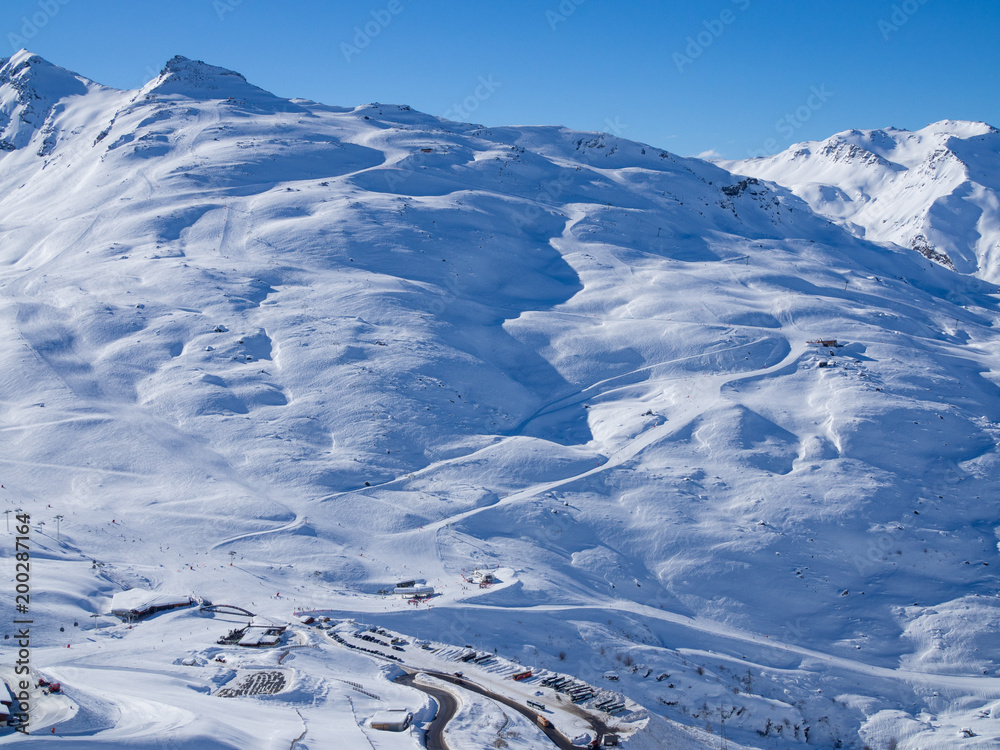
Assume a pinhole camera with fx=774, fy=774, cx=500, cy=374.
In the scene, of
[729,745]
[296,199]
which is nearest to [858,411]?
[729,745]

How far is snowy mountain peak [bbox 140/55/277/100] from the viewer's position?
12950 centimetres

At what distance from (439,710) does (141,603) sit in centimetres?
1694

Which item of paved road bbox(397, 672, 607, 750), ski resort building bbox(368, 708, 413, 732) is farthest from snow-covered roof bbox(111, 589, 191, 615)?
ski resort building bbox(368, 708, 413, 732)

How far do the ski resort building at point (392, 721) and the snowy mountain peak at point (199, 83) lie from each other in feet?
403

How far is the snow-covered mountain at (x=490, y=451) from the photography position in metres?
37.4

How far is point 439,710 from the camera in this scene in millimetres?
29969

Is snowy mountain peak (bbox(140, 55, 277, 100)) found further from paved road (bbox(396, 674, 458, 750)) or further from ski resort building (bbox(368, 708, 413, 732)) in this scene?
ski resort building (bbox(368, 708, 413, 732))

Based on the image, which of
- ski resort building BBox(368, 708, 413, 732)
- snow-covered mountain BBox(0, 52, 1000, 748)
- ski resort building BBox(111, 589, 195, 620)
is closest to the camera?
ski resort building BBox(368, 708, 413, 732)

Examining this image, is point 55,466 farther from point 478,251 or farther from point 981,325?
point 981,325

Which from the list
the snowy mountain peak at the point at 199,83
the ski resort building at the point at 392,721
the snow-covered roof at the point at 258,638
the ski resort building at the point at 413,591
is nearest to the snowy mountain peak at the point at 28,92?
the snowy mountain peak at the point at 199,83

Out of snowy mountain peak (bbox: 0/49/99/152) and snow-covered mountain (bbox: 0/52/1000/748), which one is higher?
snowy mountain peak (bbox: 0/49/99/152)

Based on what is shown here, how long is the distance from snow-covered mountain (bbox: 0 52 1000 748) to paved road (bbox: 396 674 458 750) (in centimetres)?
109

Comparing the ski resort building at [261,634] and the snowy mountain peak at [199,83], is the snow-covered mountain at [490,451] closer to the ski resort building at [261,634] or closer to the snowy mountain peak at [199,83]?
the ski resort building at [261,634]

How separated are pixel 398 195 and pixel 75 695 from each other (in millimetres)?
83060
